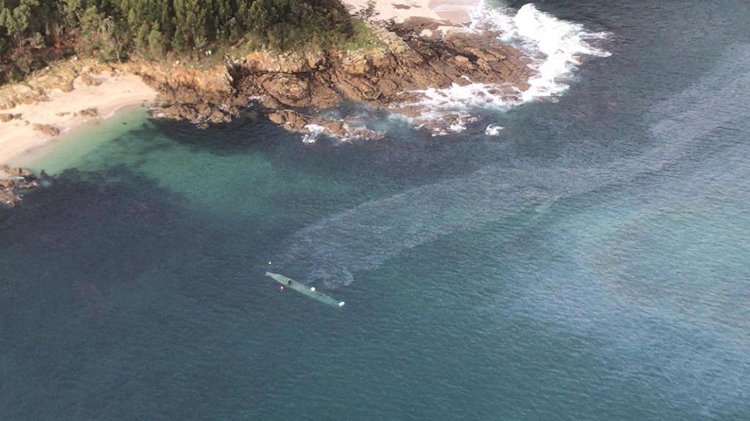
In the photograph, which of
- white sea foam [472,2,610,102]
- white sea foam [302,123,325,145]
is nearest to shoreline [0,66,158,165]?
white sea foam [302,123,325,145]

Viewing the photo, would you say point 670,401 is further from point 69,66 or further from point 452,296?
point 69,66

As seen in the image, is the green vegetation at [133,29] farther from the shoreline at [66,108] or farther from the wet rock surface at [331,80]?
the shoreline at [66,108]

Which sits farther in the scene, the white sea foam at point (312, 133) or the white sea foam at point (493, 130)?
the white sea foam at point (493, 130)

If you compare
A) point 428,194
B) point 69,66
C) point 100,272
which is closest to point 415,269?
point 428,194

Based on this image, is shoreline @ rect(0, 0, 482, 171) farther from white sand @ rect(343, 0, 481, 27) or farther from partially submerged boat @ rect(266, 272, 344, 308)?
partially submerged boat @ rect(266, 272, 344, 308)

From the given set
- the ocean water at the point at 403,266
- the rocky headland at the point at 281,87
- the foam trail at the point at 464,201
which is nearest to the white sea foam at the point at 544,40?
the ocean water at the point at 403,266
